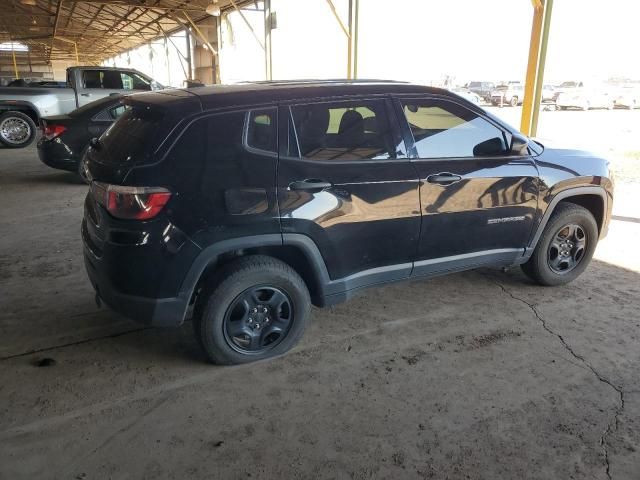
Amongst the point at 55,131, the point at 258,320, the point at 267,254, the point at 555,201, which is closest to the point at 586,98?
the point at 555,201

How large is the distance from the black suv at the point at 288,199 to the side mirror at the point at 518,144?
13mm

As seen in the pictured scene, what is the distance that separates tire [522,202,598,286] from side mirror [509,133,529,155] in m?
0.74

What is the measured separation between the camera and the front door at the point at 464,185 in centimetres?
350

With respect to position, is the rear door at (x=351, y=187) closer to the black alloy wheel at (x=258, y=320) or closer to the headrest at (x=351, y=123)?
the headrest at (x=351, y=123)

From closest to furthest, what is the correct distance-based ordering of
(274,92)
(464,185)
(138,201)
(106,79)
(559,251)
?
(138,201), (274,92), (464,185), (559,251), (106,79)

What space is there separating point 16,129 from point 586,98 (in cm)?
2572

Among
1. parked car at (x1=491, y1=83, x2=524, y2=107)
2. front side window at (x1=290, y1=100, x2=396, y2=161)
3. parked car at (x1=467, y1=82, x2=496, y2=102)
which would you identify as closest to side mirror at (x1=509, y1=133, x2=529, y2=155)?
front side window at (x1=290, y1=100, x2=396, y2=161)

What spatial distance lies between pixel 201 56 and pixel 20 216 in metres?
23.2

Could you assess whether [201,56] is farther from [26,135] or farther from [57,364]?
[57,364]

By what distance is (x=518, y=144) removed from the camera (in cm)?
375

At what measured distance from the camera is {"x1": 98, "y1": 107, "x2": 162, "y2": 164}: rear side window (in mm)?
2838

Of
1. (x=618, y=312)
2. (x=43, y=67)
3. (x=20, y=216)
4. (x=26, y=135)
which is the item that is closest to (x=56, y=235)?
(x=20, y=216)

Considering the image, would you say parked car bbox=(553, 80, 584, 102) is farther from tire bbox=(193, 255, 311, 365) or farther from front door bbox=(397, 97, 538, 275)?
tire bbox=(193, 255, 311, 365)

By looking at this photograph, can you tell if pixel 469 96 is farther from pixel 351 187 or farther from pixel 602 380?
pixel 602 380
